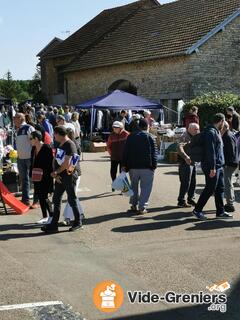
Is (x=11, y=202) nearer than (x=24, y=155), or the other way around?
(x=11, y=202)

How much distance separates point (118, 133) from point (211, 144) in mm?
3037

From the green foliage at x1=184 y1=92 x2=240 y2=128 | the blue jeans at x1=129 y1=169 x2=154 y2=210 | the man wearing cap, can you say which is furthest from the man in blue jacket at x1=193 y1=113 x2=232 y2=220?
the green foliage at x1=184 y1=92 x2=240 y2=128

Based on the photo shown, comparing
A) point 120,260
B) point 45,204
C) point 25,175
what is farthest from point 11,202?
point 120,260

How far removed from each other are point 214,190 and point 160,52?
18.6m

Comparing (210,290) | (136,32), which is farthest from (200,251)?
(136,32)

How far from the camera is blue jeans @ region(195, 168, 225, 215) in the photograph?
360 inches

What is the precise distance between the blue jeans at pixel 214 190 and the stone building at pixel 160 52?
52.9ft

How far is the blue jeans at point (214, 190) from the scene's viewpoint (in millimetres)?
9141

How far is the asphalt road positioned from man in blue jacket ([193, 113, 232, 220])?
0.80 ft

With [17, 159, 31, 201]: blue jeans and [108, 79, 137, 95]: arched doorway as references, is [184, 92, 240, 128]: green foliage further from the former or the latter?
[17, 159, 31, 201]: blue jeans

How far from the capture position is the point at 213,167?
899cm

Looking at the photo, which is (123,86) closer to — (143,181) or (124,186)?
(124,186)

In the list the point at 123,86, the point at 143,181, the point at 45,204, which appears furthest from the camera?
the point at 123,86

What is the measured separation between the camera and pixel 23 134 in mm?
10609
